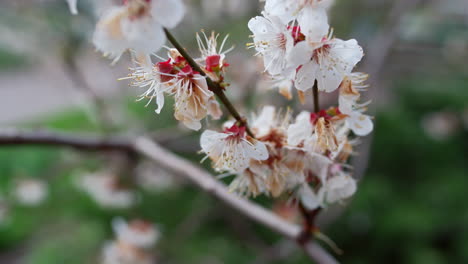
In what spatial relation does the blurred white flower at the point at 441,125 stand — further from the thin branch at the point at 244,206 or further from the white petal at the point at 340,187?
the white petal at the point at 340,187

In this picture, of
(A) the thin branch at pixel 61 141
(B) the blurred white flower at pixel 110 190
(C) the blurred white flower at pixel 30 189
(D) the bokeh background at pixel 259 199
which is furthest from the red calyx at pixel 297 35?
(C) the blurred white flower at pixel 30 189

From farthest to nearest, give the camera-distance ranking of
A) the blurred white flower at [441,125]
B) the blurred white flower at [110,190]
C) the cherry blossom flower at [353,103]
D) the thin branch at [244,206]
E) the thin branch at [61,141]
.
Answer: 1. the blurred white flower at [441,125]
2. the blurred white flower at [110,190]
3. the thin branch at [61,141]
4. the thin branch at [244,206]
5. the cherry blossom flower at [353,103]

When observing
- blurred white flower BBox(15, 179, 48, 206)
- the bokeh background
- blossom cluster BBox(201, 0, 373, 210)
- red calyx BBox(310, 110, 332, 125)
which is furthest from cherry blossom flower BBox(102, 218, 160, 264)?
red calyx BBox(310, 110, 332, 125)

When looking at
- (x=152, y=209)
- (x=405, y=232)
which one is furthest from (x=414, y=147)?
(x=152, y=209)

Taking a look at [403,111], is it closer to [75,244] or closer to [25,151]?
[75,244]

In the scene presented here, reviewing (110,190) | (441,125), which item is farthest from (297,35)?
(441,125)

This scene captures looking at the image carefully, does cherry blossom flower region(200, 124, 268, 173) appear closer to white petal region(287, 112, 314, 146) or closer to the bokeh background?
white petal region(287, 112, 314, 146)

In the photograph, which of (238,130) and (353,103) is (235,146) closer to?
(238,130)
